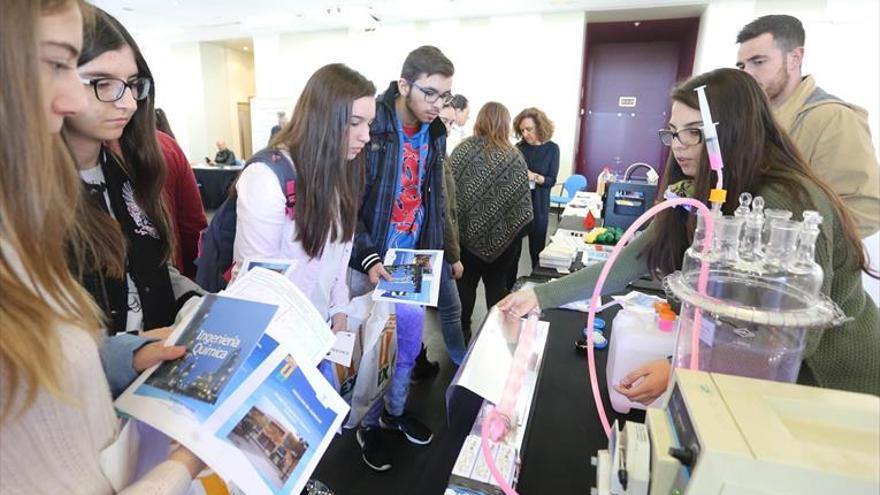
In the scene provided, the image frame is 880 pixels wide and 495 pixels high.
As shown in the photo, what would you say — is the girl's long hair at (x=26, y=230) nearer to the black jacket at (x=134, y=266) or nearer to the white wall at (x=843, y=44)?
the black jacket at (x=134, y=266)

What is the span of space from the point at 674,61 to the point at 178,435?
810cm

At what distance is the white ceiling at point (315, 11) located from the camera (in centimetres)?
575

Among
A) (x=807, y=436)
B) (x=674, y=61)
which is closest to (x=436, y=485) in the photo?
Answer: (x=807, y=436)

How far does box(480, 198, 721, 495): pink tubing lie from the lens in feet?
2.28

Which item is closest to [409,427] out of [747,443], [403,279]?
[403,279]

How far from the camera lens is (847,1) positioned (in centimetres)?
495

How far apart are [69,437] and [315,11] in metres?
6.78

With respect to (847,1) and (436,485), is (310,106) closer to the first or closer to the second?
(436,485)

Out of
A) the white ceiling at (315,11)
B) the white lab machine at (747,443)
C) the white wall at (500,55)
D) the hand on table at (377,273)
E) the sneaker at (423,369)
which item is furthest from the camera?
the white wall at (500,55)

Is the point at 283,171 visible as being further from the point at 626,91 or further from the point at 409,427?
the point at 626,91

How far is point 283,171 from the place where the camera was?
1273mm

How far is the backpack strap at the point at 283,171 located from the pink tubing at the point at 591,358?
0.72 m

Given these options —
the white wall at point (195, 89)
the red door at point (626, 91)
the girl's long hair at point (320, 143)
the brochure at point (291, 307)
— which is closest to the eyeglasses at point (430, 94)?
the girl's long hair at point (320, 143)

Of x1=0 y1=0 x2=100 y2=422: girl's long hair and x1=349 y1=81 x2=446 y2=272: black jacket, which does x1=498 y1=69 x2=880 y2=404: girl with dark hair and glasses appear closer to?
x1=0 y1=0 x2=100 y2=422: girl's long hair
